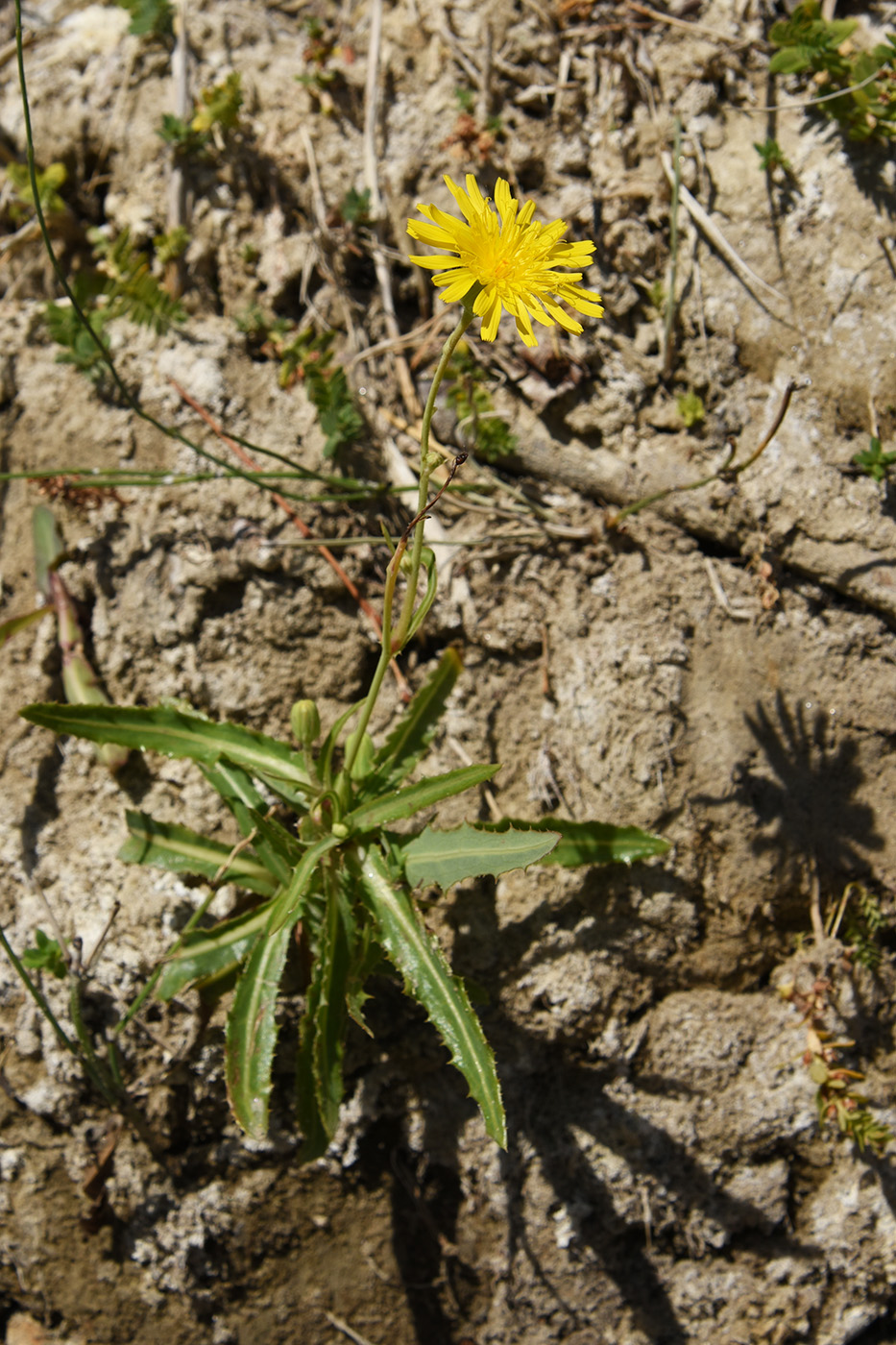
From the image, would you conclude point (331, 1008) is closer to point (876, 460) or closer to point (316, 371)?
point (316, 371)

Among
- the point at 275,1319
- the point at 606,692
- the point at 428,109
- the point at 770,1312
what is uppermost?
the point at 428,109

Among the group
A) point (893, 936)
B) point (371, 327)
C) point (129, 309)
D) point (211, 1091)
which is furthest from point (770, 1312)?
point (129, 309)

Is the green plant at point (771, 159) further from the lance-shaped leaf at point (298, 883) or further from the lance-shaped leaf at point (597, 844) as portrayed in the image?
the lance-shaped leaf at point (298, 883)

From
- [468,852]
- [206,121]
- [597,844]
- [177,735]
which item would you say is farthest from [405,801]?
[206,121]

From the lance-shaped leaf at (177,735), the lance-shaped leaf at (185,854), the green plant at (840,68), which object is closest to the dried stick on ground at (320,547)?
the lance-shaped leaf at (177,735)

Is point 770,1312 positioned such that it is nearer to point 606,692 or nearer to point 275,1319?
point 275,1319

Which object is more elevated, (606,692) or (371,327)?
(371,327)

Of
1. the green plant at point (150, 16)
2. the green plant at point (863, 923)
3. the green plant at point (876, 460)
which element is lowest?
the green plant at point (863, 923)
